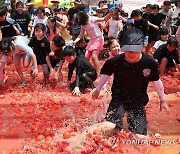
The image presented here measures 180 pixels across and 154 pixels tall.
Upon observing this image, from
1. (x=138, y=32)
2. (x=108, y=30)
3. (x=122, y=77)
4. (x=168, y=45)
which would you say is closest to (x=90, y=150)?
(x=122, y=77)

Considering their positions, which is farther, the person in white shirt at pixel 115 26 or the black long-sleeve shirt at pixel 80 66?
the person in white shirt at pixel 115 26

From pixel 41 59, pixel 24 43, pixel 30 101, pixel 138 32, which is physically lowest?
pixel 30 101

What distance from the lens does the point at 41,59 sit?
7781 millimetres

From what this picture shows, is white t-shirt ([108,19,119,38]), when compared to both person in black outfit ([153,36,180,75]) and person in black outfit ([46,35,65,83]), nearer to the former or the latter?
person in black outfit ([153,36,180,75])

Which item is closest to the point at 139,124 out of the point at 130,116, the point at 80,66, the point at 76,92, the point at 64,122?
the point at 130,116

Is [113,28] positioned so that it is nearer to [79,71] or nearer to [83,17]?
[83,17]

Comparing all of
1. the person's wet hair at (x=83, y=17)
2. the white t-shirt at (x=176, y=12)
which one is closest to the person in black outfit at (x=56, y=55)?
the person's wet hair at (x=83, y=17)

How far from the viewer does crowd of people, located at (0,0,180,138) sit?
172 inches

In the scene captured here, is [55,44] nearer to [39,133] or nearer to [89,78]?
[89,78]

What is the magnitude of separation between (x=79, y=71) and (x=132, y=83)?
2.64 metres

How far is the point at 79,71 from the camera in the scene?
A: 22.8ft

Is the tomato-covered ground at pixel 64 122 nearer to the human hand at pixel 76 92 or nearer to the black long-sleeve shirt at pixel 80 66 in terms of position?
the human hand at pixel 76 92

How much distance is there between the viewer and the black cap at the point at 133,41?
4031 millimetres

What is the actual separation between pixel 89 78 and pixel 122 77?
104 inches
